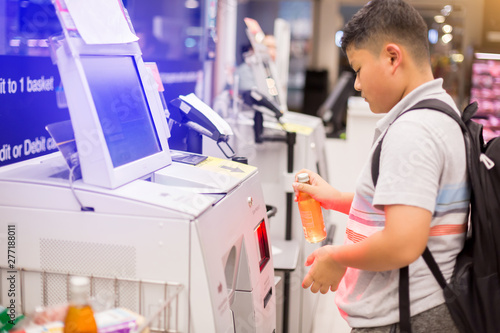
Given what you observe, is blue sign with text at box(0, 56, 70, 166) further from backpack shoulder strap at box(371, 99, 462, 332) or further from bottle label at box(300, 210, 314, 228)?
backpack shoulder strap at box(371, 99, 462, 332)

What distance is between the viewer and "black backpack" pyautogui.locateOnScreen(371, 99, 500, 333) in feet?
4.53

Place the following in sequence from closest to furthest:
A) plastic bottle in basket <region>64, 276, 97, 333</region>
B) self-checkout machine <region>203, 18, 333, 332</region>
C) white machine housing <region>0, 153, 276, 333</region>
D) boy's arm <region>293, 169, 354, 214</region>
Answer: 1. plastic bottle in basket <region>64, 276, 97, 333</region>
2. white machine housing <region>0, 153, 276, 333</region>
3. boy's arm <region>293, 169, 354, 214</region>
4. self-checkout machine <region>203, 18, 333, 332</region>

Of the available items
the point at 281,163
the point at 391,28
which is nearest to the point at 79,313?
the point at 391,28

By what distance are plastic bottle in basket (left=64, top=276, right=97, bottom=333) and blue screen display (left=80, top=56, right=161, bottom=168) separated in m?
0.41

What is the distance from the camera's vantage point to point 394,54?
56.2 inches

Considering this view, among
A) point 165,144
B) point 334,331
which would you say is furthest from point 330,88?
point 165,144

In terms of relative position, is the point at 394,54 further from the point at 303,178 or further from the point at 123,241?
the point at 123,241

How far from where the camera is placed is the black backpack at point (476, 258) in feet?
4.53

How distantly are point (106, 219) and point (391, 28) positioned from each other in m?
0.84

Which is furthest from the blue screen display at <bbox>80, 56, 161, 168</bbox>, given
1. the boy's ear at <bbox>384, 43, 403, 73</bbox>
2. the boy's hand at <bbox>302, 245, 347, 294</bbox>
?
the boy's ear at <bbox>384, 43, 403, 73</bbox>

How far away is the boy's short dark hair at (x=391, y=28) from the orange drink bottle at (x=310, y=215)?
51cm

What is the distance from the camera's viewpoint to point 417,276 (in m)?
1.44

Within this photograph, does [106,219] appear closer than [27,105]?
Yes

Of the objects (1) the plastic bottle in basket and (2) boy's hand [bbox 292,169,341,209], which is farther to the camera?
(2) boy's hand [bbox 292,169,341,209]
